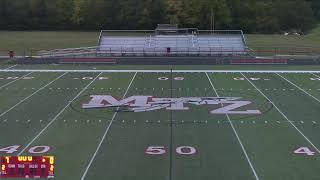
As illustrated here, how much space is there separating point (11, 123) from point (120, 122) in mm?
→ 3398

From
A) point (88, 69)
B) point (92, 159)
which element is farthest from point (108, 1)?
point (92, 159)

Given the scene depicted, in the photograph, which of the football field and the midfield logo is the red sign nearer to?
the football field

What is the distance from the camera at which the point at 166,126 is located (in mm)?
16641

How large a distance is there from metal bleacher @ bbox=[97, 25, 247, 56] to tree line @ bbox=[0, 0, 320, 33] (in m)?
23.0

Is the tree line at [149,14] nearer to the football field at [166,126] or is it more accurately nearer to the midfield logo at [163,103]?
the football field at [166,126]

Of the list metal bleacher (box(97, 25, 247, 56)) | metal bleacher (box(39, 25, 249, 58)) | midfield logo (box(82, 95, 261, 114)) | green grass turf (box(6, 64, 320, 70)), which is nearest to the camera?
midfield logo (box(82, 95, 261, 114))

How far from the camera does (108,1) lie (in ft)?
239

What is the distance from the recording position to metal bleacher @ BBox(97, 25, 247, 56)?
39.5 meters

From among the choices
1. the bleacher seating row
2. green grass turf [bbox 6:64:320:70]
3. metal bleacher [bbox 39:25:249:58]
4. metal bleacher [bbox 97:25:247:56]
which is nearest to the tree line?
metal bleacher [bbox 39:25:249:58]

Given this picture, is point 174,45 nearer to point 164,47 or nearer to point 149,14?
point 164,47

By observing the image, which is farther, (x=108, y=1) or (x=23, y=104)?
(x=108, y=1)

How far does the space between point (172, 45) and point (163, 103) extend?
72.6 ft

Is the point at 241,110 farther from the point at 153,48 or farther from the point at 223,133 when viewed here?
the point at 153,48

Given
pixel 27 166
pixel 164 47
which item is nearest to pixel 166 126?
pixel 27 166
